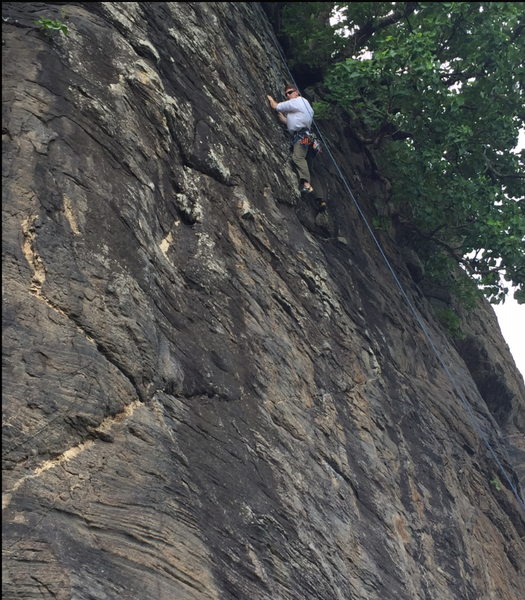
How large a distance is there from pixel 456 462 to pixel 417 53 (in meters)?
7.66

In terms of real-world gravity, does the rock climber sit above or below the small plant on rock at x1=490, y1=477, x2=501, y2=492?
above

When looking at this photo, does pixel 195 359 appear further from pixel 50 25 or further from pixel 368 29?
pixel 368 29

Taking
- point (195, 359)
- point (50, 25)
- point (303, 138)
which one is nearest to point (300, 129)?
point (303, 138)

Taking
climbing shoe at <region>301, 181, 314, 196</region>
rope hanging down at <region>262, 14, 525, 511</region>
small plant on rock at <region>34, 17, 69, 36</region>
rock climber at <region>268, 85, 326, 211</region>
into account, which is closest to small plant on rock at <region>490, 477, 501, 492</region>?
rope hanging down at <region>262, 14, 525, 511</region>

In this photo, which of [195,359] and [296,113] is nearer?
[195,359]

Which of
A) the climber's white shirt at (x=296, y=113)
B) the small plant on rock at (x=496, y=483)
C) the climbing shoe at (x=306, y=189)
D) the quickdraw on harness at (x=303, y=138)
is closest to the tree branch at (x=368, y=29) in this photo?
the climber's white shirt at (x=296, y=113)

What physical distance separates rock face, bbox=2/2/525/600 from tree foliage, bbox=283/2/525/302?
5.34 ft

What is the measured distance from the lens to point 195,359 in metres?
7.38

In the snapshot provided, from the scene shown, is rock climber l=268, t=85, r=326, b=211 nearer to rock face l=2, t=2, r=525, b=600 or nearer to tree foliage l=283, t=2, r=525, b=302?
rock face l=2, t=2, r=525, b=600

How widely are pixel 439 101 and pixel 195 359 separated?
27.6ft

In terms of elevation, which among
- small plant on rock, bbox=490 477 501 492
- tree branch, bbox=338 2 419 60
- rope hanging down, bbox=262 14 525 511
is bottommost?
small plant on rock, bbox=490 477 501 492

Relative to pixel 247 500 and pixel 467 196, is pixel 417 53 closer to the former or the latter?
pixel 467 196

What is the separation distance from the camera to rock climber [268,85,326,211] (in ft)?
37.6

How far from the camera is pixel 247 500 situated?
23.0 ft
